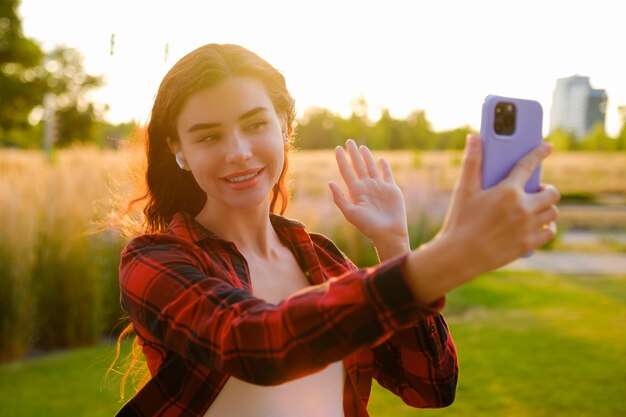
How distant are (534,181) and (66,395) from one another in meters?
4.22

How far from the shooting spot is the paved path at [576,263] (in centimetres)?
918

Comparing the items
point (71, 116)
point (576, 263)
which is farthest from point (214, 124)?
point (71, 116)

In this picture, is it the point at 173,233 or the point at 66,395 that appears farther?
the point at 66,395

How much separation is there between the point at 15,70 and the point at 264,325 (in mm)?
26136

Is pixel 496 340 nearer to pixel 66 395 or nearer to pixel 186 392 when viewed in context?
pixel 66 395

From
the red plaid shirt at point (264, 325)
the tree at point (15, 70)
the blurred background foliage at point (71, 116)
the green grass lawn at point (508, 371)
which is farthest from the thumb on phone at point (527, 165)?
the tree at point (15, 70)

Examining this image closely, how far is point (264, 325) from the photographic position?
1.06m

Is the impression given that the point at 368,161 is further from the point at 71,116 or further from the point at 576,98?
the point at 71,116

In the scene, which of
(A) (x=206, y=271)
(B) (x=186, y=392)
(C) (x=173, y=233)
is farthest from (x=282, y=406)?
(C) (x=173, y=233)

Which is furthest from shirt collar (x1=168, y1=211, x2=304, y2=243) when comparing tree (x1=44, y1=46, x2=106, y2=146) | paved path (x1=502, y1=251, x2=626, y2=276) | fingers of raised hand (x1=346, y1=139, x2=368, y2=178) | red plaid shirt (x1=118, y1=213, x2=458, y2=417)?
tree (x1=44, y1=46, x2=106, y2=146)

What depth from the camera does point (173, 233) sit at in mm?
1594

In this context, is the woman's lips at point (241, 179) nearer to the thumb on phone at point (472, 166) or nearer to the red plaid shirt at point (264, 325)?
the red plaid shirt at point (264, 325)

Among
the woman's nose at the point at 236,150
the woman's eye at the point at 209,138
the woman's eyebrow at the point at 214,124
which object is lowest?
the woman's nose at the point at 236,150

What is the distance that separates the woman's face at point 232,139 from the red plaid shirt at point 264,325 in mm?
133
